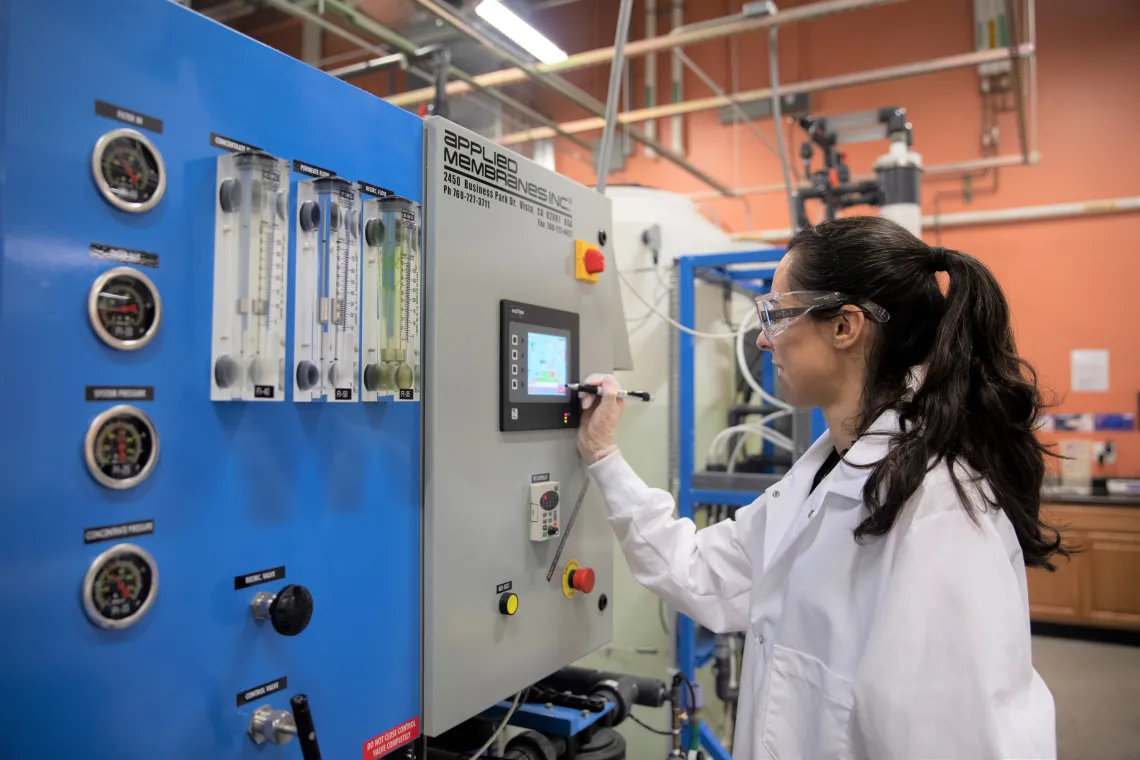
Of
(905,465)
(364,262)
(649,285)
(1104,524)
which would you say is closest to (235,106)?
(364,262)

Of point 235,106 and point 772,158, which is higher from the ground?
point 772,158

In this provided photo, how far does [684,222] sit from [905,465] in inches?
75.3

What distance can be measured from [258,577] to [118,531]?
0.19 metres

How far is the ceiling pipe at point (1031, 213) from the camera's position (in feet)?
15.6

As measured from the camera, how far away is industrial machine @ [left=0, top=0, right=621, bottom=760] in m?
0.68

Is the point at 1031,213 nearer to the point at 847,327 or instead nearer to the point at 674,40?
the point at 674,40

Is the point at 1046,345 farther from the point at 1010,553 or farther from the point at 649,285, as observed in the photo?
the point at 1010,553

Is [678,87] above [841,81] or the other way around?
above

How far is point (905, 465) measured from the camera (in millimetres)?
991

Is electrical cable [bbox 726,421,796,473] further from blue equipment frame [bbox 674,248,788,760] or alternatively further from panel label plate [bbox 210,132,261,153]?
panel label plate [bbox 210,132,261,153]

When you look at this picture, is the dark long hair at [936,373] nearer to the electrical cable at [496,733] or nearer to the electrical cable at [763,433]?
the electrical cable at [496,733]

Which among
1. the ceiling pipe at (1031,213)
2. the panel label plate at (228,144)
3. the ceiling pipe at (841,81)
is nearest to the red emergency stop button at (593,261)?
the panel label plate at (228,144)

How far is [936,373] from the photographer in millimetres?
1075

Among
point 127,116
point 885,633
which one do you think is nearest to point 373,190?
point 127,116
